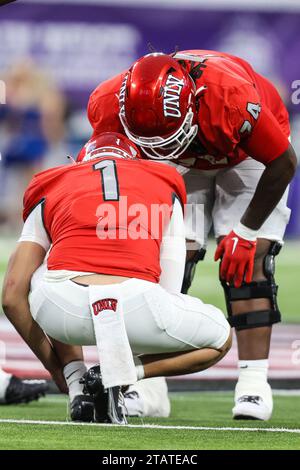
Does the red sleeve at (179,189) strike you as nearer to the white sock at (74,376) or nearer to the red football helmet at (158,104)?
the red football helmet at (158,104)

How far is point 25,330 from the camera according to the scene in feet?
11.7

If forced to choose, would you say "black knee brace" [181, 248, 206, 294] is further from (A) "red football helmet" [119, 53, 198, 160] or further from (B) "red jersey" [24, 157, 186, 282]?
(B) "red jersey" [24, 157, 186, 282]

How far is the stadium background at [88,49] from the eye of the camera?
36.2ft

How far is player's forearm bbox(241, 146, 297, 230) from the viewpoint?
396cm

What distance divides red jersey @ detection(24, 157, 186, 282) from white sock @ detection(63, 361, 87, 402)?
0.40 m

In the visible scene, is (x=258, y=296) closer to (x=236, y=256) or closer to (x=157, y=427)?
(x=236, y=256)

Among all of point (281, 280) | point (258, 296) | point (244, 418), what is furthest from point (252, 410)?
point (281, 280)

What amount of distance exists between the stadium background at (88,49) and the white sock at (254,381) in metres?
6.57

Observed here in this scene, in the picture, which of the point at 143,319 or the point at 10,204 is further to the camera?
the point at 10,204

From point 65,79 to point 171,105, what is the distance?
787 cm

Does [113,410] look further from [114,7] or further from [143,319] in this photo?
[114,7]

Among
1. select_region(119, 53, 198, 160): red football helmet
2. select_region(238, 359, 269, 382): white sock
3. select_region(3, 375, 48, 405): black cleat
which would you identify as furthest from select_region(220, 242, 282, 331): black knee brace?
select_region(3, 375, 48, 405): black cleat

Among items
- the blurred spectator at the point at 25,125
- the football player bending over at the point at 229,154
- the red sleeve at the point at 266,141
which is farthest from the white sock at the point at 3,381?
the blurred spectator at the point at 25,125
